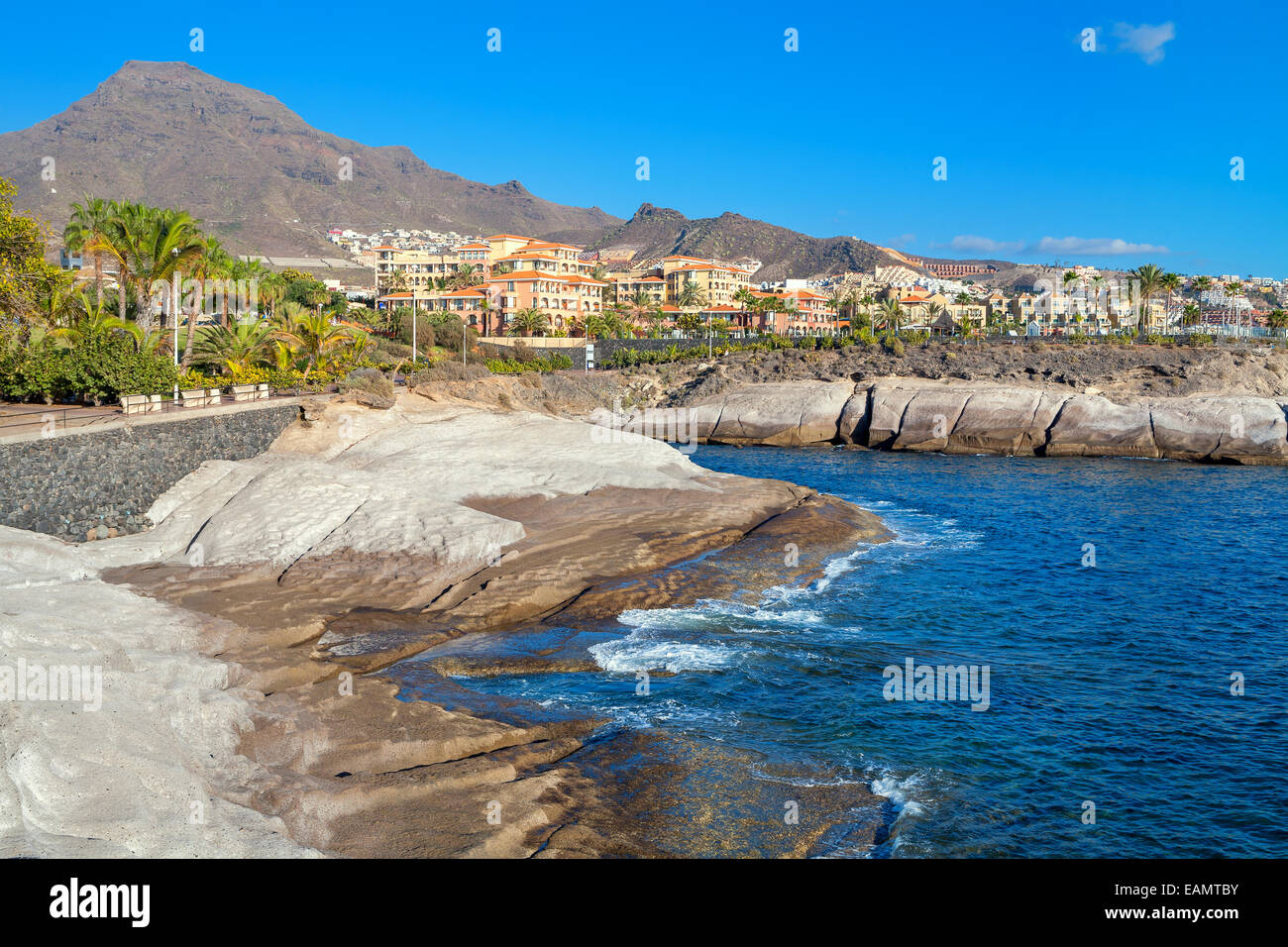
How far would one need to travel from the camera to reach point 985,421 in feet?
209

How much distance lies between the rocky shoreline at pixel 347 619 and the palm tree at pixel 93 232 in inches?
494

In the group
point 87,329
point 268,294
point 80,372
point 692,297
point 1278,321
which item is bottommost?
point 80,372

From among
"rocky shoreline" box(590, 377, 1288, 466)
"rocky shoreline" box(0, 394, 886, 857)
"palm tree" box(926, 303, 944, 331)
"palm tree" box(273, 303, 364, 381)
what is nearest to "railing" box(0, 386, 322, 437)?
"rocky shoreline" box(0, 394, 886, 857)

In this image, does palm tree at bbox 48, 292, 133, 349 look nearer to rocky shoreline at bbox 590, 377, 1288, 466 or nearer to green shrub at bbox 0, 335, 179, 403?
green shrub at bbox 0, 335, 179, 403

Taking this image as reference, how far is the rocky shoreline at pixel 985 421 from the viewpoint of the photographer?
57812mm

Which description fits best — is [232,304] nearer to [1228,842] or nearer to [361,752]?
[361,752]

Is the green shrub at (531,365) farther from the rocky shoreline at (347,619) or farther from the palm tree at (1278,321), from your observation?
the palm tree at (1278,321)

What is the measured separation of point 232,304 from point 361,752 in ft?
187

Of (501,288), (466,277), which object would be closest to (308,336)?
(501,288)

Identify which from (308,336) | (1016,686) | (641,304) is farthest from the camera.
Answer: (641,304)

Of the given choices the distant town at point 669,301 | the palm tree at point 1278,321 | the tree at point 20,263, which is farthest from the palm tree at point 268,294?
the palm tree at point 1278,321

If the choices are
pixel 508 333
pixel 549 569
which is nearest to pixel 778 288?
pixel 508 333

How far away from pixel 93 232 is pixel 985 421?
5502cm

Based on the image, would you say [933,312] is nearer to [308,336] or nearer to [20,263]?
[308,336]
